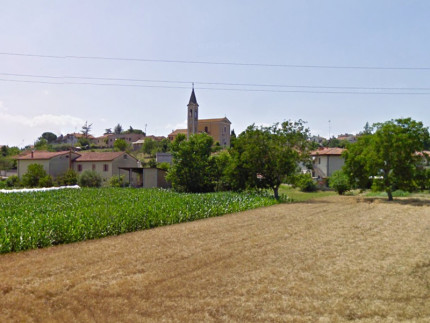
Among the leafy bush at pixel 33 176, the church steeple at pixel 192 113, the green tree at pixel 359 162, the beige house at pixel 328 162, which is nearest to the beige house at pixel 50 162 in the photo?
the leafy bush at pixel 33 176

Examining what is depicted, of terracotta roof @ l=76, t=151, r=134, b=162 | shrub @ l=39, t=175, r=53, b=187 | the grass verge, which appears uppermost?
terracotta roof @ l=76, t=151, r=134, b=162

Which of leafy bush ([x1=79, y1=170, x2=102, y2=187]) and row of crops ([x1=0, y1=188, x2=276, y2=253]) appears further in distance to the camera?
leafy bush ([x1=79, y1=170, x2=102, y2=187])

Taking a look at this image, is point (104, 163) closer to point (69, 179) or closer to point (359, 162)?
point (69, 179)

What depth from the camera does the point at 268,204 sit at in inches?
1093

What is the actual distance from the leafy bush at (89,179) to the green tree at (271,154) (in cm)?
2367

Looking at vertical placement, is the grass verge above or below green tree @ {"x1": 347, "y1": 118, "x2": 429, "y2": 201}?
below

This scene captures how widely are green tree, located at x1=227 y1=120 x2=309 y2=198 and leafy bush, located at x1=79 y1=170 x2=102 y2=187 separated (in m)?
23.7

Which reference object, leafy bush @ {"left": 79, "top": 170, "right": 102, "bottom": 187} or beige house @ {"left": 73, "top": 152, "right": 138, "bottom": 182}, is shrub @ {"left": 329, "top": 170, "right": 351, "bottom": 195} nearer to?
beige house @ {"left": 73, "top": 152, "right": 138, "bottom": 182}

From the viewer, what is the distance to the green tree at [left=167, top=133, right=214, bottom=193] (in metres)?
35.3

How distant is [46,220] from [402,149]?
24.9 meters

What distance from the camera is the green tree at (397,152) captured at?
27.0 meters

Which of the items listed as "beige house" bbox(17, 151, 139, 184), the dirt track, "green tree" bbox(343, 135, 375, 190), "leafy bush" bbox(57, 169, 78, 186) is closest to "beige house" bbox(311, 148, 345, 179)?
"green tree" bbox(343, 135, 375, 190)

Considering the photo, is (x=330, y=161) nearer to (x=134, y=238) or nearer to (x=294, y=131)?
(x=294, y=131)

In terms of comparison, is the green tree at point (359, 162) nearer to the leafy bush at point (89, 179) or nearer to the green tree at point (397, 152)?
the green tree at point (397, 152)
